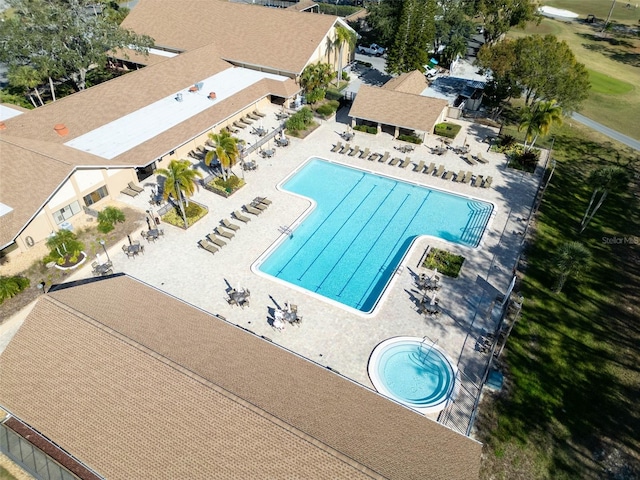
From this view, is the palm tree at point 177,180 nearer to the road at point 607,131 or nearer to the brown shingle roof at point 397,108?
the brown shingle roof at point 397,108

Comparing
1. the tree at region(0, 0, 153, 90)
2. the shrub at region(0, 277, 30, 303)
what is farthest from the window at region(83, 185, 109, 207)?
the tree at region(0, 0, 153, 90)

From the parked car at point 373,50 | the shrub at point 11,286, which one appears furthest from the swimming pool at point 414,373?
the parked car at point 373,50

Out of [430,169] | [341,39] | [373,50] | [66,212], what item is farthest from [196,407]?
[373,50]

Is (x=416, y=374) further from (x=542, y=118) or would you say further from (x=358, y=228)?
(x=542, y=118)

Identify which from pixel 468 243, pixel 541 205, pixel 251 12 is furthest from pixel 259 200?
pixel 251 12

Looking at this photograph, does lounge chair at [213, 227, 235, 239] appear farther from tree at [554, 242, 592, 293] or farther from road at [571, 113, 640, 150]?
road at [571, 113, 640, 150]

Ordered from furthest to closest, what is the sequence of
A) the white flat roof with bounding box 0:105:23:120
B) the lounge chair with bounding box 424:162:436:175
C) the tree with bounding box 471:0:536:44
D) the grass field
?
1. the tree with bounding box 471:0:536:44
2. the grass field
3. the white flat roof with bounding box 0:105:23:120
4. the lounge chair with bounding box 424:162:436:175
